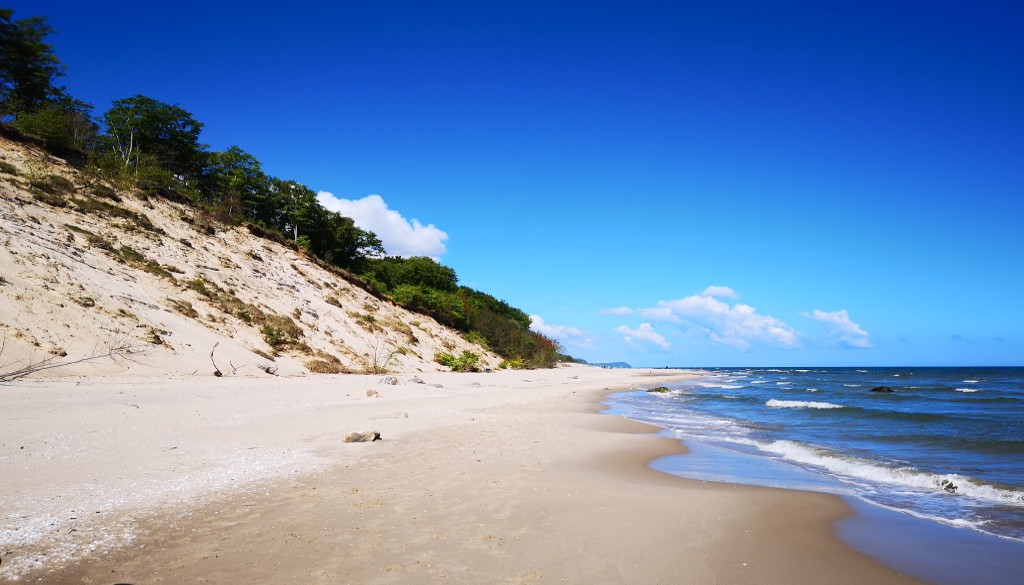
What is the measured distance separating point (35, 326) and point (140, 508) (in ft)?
34.2

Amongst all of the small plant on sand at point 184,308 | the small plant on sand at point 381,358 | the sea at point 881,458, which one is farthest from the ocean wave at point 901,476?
the small plant on sand at point 184,308

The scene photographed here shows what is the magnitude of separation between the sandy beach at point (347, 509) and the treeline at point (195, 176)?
72.0ft

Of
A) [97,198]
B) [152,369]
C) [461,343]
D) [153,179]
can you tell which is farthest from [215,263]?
[461,343]

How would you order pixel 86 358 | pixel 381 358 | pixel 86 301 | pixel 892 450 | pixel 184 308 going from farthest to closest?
pixel 381 358 → pixel 184 308 → pixel 86 301 → pixel 86 358 → pixel 892 450

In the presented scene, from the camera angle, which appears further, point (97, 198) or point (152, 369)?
point (97, 198)

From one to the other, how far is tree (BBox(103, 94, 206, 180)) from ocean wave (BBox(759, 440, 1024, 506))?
3678 centimetres

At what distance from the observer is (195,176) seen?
3647 centimetres

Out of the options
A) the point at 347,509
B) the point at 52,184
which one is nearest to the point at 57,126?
the point at 52,184

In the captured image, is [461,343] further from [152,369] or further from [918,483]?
[918,483]

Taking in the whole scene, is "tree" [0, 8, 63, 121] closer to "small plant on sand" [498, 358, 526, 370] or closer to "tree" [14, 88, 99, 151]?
"tree" [14, 88, 99, 151]

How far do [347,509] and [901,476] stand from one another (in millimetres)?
8481

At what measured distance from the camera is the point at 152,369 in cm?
1297

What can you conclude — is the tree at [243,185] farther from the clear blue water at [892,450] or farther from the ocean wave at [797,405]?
the ocean wave at [797,405]

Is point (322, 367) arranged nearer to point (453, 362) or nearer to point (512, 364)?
point (453, 362)
